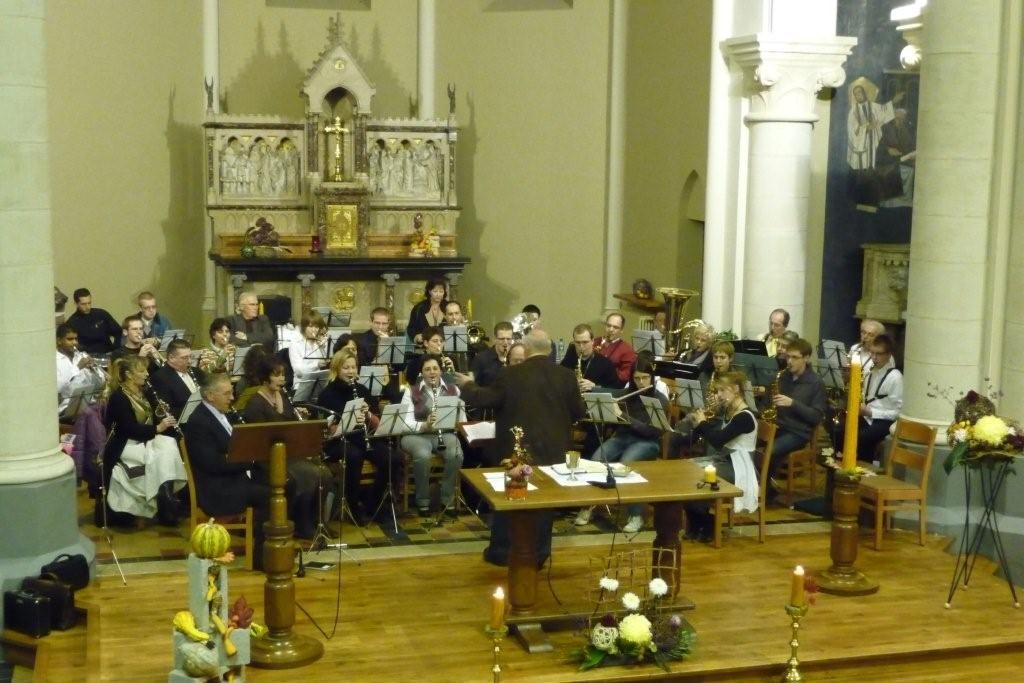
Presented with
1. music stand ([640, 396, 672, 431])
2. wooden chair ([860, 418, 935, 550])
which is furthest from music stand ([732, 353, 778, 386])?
wooden chair ([860, 418, 935, 550])

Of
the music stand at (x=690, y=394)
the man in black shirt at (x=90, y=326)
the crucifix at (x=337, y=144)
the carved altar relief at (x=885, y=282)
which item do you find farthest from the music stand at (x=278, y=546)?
the crucifix at (x=337, y=144)

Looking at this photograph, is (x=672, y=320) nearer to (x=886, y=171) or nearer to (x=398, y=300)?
(x=886, y=171)

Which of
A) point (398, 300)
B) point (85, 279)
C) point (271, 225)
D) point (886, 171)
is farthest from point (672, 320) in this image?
point (85, 279)

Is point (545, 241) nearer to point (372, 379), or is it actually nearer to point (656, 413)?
point (372, 379)

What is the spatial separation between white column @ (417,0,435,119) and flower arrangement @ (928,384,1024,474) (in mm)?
10550

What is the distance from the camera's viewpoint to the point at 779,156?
46.6 ft

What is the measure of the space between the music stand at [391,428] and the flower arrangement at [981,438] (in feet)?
12.5

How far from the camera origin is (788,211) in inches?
565

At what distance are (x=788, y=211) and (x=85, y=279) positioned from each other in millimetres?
8095

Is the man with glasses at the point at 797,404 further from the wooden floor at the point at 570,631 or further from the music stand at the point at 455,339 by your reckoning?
the music stand at the point at 455,339

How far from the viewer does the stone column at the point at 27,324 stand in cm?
852

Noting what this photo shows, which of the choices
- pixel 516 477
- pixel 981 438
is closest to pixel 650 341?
pixel 981 438

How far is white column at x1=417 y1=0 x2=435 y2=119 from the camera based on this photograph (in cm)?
1841

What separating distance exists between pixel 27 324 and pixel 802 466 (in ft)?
22.0
